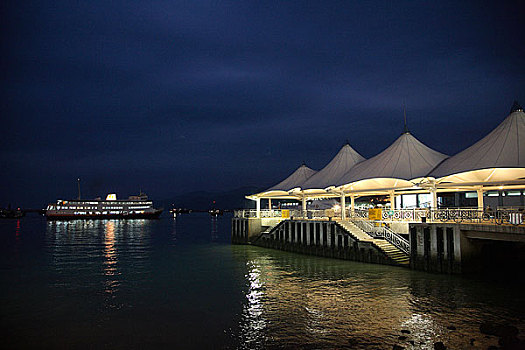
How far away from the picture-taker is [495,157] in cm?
2247

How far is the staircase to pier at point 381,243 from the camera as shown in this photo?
24.5 m

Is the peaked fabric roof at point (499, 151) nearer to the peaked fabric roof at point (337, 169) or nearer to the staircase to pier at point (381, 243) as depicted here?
the staircase to pier at point (381, 243)

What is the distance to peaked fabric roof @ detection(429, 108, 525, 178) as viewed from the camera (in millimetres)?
21812

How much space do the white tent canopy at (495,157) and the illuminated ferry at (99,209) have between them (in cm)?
12551

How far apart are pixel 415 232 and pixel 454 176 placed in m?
5.49

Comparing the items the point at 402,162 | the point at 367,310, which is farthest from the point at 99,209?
the point at 367,310

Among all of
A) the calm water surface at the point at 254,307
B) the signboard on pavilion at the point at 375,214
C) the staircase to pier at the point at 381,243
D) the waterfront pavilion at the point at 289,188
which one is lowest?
the calm water surface at the point at 254,307

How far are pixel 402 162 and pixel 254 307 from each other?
1918cm

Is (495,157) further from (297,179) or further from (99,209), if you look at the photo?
(99,209)

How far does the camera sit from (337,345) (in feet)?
39.7

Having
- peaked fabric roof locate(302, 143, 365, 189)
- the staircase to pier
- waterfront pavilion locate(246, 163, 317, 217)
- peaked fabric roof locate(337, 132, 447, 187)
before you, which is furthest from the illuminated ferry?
the staircase to pier

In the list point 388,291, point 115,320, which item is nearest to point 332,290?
point 388,291

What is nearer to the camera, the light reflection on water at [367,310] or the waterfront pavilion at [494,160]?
the light reflection on water at [367,310]

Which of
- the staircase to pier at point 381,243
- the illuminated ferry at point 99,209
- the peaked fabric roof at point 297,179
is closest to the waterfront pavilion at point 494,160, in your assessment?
the staircase to pier at point 381,243
